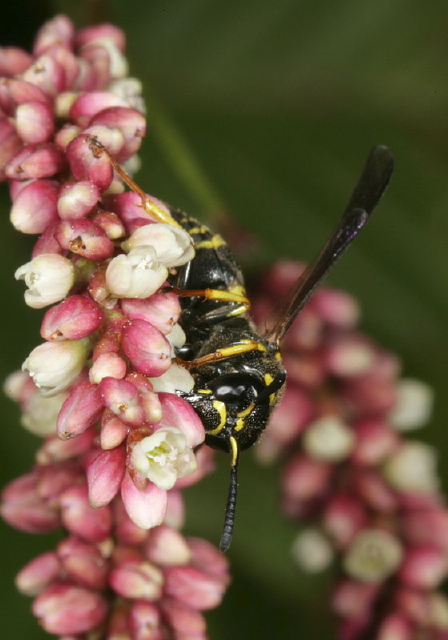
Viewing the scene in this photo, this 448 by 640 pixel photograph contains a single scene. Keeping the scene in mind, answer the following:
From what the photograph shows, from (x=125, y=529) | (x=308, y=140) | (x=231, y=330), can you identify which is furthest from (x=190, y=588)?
(x=308, y=140)

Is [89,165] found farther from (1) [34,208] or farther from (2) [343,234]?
(2) [343,234]

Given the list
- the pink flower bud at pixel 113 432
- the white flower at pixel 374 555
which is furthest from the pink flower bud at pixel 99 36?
the white flower at pixel 374 555

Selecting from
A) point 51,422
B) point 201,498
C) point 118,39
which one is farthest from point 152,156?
point 51,422

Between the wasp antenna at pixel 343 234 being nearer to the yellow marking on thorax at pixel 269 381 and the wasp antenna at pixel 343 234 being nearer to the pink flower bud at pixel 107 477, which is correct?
the yellow marking on thorax at pixel 269 381

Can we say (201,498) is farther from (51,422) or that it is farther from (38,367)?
(38,367)

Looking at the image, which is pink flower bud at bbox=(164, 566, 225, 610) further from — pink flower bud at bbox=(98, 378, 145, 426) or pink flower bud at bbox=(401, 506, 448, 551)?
pink flower bud at bbox=(401, 506, 448, 551)

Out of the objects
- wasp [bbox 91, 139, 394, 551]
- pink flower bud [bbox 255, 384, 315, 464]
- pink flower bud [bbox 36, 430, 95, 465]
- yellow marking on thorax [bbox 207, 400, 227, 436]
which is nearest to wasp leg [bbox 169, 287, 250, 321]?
wasp [bbox 91, 139, 394, 551]
